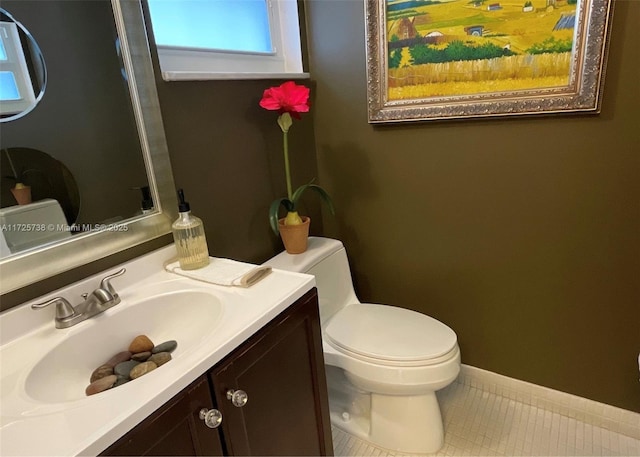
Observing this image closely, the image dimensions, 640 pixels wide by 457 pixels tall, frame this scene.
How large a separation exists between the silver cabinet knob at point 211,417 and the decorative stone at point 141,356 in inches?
9.9

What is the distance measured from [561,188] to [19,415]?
1504 mm

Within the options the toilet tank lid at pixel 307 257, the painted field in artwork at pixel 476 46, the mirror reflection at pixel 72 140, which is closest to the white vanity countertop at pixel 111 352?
the mirror reflection at pixel 72 140

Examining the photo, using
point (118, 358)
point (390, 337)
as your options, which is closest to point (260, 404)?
point (118, 358)

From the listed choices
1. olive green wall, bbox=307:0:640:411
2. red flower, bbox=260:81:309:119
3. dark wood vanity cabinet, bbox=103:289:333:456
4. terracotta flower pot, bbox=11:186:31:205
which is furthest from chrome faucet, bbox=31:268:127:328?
olive green wall, bbox=307:0:640:411

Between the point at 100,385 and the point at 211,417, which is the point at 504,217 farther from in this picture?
the point at 100,385

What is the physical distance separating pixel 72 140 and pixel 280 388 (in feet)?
2.68

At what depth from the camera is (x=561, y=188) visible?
1329 mm

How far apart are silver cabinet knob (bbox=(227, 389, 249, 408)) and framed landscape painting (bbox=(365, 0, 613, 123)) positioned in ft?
3.60

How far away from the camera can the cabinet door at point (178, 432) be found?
641mm

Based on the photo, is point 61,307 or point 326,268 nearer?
point 61,307

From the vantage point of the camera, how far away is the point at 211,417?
77 centimetres

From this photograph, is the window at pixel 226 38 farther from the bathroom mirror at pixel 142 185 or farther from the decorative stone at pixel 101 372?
the decorative stone at pixel 101 372

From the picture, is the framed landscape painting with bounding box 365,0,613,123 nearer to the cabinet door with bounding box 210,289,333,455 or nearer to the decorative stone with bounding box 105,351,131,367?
the cabinet door with bounding box 210,289,333,455

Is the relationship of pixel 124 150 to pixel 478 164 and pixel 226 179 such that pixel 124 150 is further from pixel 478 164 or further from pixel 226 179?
pixel 478 164
